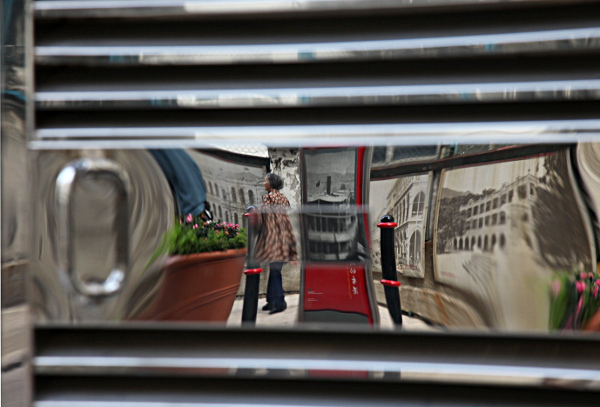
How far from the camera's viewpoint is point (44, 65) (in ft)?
2.34

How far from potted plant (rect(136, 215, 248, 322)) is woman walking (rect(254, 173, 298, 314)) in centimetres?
3

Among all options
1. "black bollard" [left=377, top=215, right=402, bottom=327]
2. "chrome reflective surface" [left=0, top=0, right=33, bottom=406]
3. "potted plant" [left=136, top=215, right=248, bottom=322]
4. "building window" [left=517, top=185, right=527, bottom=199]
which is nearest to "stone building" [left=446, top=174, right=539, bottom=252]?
"building window" [left=517, top=185, right=527, bottom=199]

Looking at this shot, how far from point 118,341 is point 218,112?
16.7 inches

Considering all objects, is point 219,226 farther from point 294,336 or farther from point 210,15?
point 210,15

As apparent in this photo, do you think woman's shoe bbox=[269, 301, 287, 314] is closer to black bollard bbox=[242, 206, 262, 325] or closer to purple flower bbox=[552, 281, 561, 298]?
black bollard bbox=[242, 206, 262, 325]

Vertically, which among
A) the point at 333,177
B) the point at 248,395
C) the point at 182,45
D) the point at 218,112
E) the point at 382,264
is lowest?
the point at 248,395

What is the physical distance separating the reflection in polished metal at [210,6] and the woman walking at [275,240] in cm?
28

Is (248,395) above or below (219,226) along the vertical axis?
below

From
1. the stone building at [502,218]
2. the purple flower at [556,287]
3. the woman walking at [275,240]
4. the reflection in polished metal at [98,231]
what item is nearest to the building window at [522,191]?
the stone building at [502,218]

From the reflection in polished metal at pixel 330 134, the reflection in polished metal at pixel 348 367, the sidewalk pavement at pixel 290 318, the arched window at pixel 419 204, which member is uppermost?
the reflection in polished metal at pixel 330 134

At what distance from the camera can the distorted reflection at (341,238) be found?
0.65 m

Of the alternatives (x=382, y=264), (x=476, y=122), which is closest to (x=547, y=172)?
(x=476, y=122)

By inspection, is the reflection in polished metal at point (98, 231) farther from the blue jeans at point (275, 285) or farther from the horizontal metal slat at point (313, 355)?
the blue jeans at point (275, 285)

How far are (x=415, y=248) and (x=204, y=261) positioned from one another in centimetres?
33
